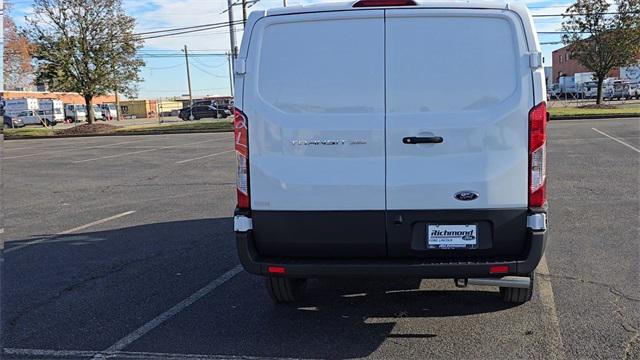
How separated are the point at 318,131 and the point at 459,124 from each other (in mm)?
872

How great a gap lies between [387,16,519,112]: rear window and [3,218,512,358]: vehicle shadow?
4.71 ft

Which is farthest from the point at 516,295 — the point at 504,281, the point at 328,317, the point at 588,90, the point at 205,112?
the point at 588,90

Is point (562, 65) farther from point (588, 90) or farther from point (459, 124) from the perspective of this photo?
point (459, 124)

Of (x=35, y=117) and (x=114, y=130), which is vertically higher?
(x=35, y=117)

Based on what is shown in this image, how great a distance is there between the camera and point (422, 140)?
3.66m

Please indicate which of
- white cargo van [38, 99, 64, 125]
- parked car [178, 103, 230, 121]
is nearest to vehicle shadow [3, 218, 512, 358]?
parked car [178, 103, 230, 121]

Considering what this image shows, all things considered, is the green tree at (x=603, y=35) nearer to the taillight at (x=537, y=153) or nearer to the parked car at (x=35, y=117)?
the taillight at (x=537, y=153)

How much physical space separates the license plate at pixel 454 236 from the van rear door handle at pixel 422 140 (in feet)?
1.76

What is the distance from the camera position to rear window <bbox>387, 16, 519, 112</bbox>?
365 cm

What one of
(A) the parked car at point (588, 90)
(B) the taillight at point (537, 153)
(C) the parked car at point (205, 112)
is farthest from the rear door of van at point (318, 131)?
(A) the parked car at point (588, 90)

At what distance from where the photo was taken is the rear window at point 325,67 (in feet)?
12.3

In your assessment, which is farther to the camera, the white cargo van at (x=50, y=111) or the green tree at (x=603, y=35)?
the white cargo van at (x=50, y=111)

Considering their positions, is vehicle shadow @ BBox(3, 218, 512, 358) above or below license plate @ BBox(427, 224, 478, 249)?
below

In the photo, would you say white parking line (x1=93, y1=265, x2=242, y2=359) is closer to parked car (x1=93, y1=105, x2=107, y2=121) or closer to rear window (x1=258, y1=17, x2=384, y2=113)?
rear window (x1=258, y1=17, x2=384, y2=113)
